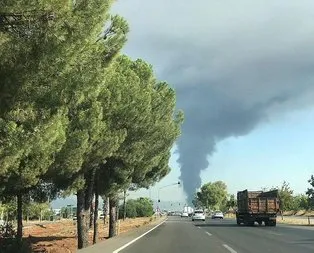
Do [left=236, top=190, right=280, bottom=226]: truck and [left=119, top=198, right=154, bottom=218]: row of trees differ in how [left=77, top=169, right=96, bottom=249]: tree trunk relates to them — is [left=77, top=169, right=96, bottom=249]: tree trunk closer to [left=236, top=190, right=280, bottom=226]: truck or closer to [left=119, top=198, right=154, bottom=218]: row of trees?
[left=236, top=190, right=280, bottom=226]: truck

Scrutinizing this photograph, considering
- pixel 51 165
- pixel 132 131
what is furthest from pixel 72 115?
pixel 132 131

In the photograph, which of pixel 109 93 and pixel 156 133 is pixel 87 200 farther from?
pixel 109 93

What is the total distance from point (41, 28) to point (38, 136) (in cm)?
275

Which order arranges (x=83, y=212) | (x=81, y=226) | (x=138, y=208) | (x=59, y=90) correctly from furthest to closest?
(x=138, y=208) → (x=83, y=212) → (x=81, y=226) → (x=59, y=90)

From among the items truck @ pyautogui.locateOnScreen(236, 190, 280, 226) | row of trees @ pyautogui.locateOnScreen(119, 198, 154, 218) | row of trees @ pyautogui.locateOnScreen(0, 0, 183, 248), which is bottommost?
row of trees @ pyautogui.locateOnScreen(119, 198, 154, 218)

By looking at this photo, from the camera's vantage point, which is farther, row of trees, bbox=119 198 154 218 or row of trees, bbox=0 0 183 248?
row of trees, bbox=119 198 154 218

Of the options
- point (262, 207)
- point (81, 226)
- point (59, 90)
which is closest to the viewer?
point (59, 90)

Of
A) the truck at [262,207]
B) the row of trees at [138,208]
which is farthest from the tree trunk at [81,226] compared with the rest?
the row of trees at [138,208]

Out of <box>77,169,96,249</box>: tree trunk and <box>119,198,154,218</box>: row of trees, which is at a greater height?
<box>77,169,96,249</box>: tree trunk

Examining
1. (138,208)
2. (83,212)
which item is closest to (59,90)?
(83,212)

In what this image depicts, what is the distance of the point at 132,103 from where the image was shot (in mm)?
20484

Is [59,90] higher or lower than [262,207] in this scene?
higher

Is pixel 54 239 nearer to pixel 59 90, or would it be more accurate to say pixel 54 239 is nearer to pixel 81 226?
pixel 81 226

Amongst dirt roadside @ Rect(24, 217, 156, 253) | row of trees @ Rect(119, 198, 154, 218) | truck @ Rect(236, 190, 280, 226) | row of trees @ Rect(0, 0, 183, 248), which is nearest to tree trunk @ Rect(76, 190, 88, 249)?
dirt roadside @ Rect(24, 217, 156, 253)
